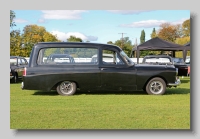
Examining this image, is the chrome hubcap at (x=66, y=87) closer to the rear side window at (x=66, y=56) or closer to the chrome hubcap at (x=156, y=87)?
the rear side window at (x=66, y=56)

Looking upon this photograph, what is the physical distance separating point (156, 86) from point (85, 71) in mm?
2190

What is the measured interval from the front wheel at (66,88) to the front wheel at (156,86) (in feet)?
7.21

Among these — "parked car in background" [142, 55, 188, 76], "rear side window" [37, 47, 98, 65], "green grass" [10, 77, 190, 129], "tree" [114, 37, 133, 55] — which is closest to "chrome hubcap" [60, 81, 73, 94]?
"green grass" [10, 77, 190, 129]

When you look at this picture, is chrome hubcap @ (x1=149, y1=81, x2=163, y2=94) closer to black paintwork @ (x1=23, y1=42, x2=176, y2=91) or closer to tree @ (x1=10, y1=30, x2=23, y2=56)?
black paintwork @ (x1=23, y1=42, x2=176, y2=91)

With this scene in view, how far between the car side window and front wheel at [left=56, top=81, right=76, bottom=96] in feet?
3.81

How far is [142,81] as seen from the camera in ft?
35.6

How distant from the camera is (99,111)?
8.27 meters

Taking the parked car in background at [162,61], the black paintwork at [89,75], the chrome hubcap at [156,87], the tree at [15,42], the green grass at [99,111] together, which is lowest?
the green grass at [99,111]

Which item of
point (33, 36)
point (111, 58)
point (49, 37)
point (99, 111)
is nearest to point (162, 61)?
point (111, 58)

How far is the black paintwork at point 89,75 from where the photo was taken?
1037cm

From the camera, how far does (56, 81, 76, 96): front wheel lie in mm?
10633

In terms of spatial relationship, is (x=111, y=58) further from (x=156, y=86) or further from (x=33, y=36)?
(x=33, y=36)

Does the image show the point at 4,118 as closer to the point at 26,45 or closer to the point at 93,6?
the point at 93,6

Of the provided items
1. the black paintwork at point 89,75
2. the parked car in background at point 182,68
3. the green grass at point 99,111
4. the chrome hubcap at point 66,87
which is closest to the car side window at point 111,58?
the black paintwork at point 89,75
